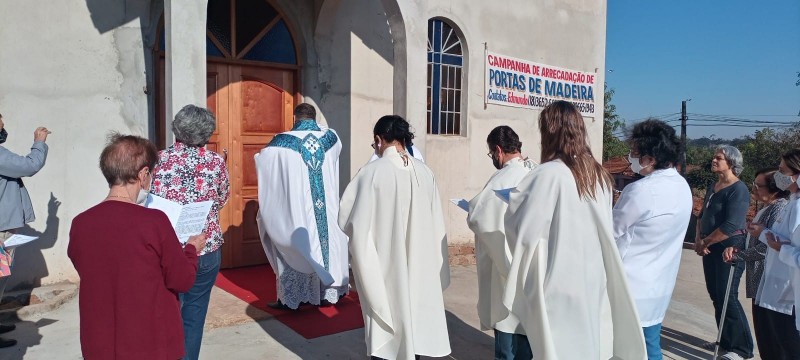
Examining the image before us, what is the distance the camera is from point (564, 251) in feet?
9.19

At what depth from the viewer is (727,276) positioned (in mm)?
4742

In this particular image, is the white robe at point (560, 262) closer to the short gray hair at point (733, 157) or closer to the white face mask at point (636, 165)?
the white face mask at point (636, 165)

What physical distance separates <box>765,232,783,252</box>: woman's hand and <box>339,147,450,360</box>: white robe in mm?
2018

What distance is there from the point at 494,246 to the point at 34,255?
13.6 ft

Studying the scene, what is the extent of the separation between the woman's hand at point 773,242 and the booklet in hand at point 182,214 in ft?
10.8

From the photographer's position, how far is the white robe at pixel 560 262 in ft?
9.21

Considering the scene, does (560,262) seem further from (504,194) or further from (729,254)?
(729,254)

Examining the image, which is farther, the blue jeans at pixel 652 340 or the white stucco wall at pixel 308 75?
the white stucco wall at pixel 308 75

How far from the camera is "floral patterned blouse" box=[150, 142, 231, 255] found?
3279 millimetres

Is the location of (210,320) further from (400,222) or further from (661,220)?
(661,220)

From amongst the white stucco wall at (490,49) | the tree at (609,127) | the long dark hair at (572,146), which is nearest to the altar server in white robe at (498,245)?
the long dark hair at (572,146)

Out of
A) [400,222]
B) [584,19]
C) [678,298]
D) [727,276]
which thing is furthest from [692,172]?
[400,222]

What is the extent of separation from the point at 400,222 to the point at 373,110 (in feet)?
13.1

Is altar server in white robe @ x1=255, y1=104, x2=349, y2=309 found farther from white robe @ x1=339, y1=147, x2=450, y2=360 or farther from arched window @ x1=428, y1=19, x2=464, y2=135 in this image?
arched window @ x1=428, y1=19, x2=464, y2=135
